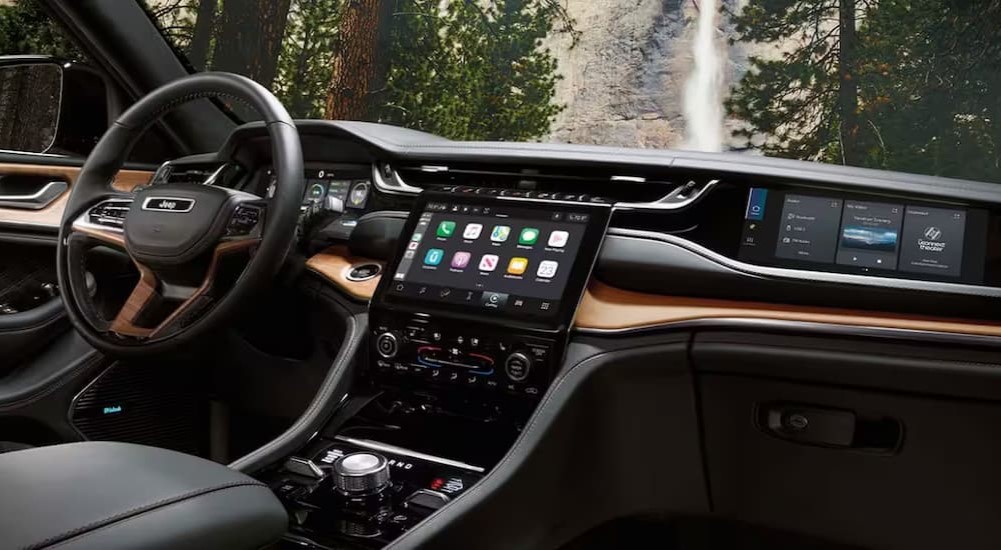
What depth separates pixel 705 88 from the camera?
3.03 meters

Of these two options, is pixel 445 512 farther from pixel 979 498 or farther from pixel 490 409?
pixel 979 498

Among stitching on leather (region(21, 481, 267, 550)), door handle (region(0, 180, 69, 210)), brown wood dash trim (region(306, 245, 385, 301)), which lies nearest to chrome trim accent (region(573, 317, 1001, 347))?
brown wood dash trim (region(306, 245, 385, 301))

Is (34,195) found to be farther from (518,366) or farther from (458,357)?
(518,366)

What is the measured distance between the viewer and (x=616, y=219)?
150cm

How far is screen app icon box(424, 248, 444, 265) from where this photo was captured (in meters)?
1.50

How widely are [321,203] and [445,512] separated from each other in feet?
2.85

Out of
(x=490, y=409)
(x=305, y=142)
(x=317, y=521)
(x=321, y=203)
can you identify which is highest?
(x=305, y=142)

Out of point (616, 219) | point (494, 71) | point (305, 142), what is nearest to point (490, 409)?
point (616, 219)

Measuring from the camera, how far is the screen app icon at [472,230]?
149cm

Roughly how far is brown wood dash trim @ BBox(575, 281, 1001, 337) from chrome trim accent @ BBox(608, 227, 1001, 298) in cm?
4

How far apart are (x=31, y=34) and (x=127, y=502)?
8.33ft

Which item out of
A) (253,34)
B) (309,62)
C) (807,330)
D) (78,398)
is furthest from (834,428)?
(253,34)

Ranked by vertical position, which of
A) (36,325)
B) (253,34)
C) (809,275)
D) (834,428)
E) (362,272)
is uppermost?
(253,34)

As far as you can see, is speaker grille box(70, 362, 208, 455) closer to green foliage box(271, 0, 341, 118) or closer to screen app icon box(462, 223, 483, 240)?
screen app icon box(462, 223, 483, 240)
